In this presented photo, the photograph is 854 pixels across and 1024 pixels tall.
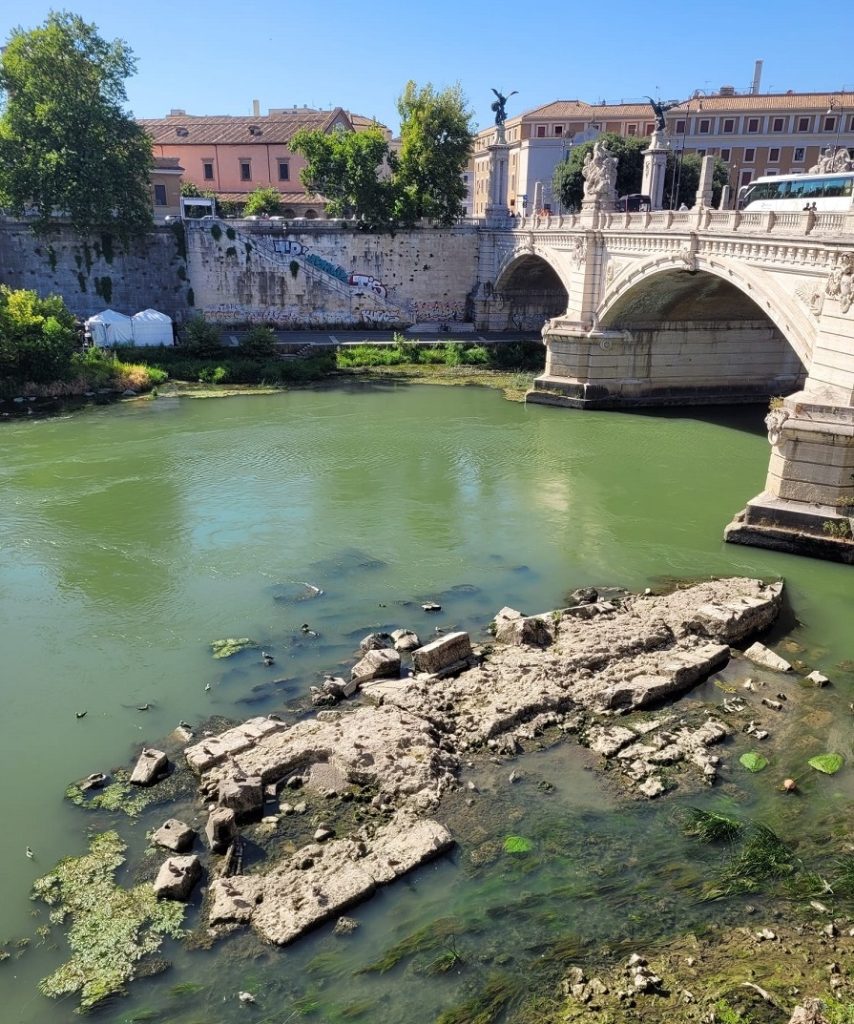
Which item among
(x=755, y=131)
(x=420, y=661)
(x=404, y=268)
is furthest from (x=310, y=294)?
(x=755, y=131)

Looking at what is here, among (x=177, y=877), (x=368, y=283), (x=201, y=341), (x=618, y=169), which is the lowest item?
(x=177, y=877)

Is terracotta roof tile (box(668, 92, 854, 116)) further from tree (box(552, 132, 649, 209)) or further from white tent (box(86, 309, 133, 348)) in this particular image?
white tent (box(86, 309, 133, 348))

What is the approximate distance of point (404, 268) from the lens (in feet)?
122

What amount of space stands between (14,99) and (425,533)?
25.7 meters

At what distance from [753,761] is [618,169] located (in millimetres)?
40077

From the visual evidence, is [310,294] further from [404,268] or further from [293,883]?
[293,883]

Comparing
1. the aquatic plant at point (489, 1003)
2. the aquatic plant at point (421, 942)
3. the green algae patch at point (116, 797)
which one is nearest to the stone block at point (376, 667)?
the green algae patch at point (116, 797)

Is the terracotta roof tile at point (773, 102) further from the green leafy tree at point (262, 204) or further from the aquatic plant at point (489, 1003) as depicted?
the aquatic plant at point (489, 1003)

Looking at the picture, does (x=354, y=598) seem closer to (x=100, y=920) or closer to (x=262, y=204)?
(x=100, y=920)

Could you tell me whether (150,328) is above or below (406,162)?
below

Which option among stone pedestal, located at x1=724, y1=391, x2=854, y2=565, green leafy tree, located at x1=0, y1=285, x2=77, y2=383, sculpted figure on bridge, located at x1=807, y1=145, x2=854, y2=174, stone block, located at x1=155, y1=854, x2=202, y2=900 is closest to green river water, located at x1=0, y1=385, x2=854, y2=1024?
stone pedestal, located at x1=724, y1=391, x2=854, y2=565

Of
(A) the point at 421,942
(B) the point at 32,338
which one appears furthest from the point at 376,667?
(B) the point at 32,338

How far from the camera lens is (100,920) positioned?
6.91 meters

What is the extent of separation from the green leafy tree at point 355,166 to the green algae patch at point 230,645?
1110 inches
